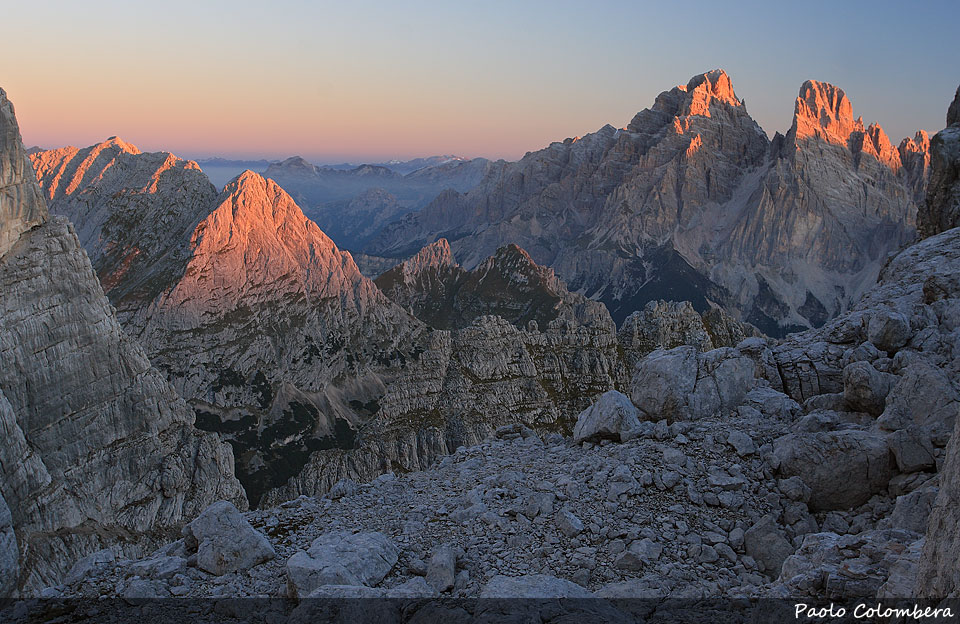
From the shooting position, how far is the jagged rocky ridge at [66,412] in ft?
225

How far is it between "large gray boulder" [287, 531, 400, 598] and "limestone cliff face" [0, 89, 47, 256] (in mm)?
81253

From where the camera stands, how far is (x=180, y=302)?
172250 millimetres

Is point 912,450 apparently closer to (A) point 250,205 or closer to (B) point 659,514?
(B) point 659,514

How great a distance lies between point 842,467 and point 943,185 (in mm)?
46491

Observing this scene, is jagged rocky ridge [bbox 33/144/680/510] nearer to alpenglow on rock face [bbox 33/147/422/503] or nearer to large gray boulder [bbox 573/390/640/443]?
alpenglow on rock face [bbox 33/147/422/503]

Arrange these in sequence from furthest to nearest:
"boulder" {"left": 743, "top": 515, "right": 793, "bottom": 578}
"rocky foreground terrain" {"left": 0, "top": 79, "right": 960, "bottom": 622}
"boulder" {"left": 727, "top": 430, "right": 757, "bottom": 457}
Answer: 1. "boulder" {"left": 727, "top": 430, "right": 757, "bottom": 457}
2. "boulder" {"left": 743, "top": 515, "right": 793, "bottom": 578}
3. "rocky foreground terrain" {"left": 0, "top": 79, "right": 960, "bottom": 622}

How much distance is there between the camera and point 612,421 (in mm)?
21047

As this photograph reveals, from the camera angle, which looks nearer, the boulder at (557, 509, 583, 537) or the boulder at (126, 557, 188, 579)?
the boulder at (126, 557, 188, 579)

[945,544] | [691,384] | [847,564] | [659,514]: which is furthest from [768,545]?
[691,384]

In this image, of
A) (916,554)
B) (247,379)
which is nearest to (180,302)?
(247,379)

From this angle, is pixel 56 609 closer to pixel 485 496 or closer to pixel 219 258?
pixel 485 496

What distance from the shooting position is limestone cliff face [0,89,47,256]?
73.6 m

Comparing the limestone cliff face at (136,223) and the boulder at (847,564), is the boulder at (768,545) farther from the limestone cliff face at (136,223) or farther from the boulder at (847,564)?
the limestone cliff face at (136,223)

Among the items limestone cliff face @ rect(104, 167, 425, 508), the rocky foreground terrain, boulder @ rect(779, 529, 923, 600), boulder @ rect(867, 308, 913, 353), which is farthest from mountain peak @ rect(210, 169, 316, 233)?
boulder @ rect(779, 529, 923, 600)
